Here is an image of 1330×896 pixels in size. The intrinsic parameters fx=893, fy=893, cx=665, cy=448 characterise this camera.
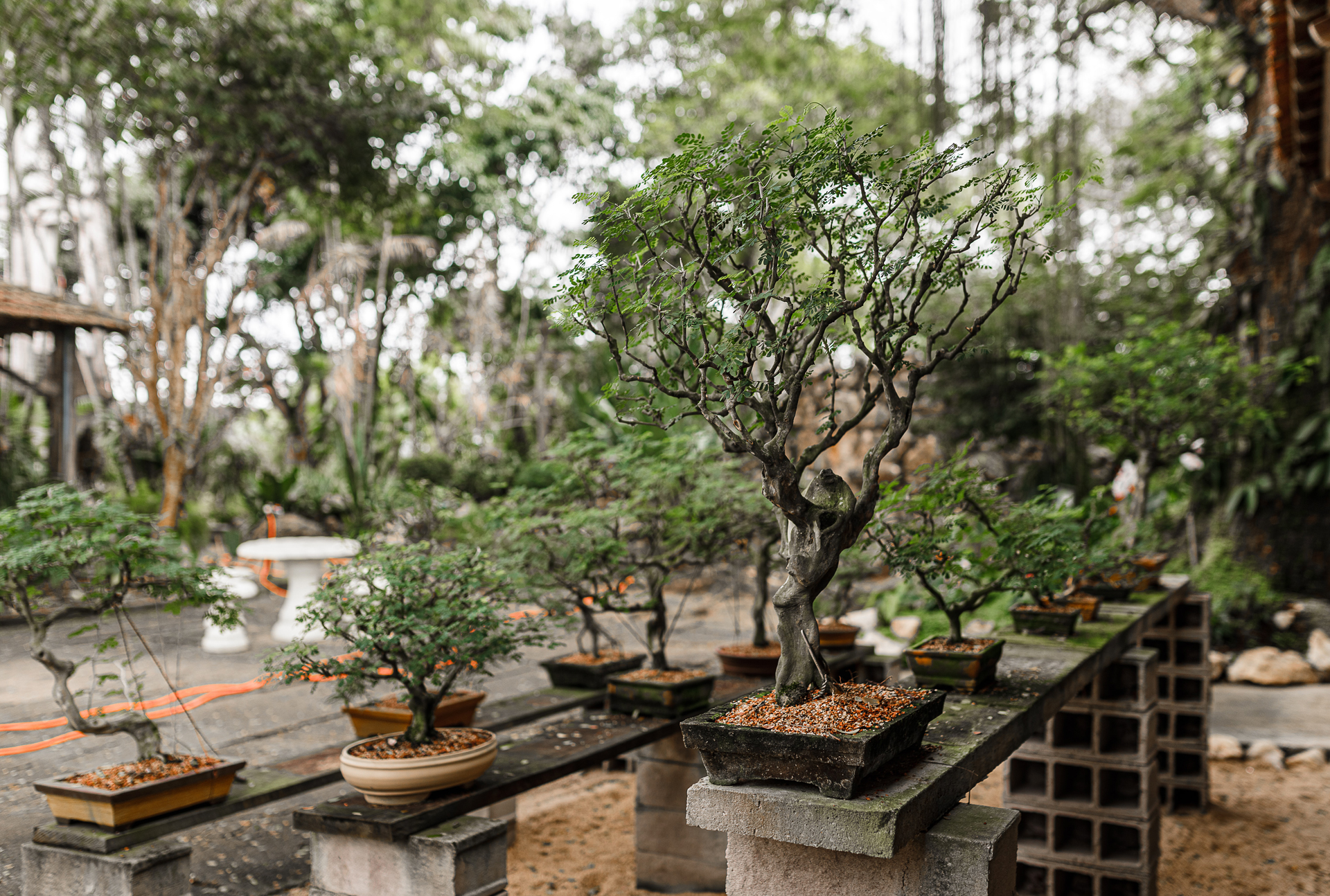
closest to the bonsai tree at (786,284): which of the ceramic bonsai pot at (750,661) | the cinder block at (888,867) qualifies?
the cinder block at (888,867)

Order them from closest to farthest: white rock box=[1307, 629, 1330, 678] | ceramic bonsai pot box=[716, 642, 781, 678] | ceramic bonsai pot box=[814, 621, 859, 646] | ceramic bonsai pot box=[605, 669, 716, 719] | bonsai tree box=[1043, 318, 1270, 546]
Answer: ceramic bonsai pot box=[605, 669, 716, 719] < ceramic bonsai pot box=[716, 642, 781, 678] < ceramic bonsai pot box=[814, 621, 859, 646] < bonsai tree box=[1043, 318, 1270, 546] < white rock box=[1307, 629, 1330, 678]

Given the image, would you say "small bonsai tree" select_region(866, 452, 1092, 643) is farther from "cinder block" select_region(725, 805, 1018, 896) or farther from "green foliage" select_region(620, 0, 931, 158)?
"green foliage" select_region(620, 0, 931, 158)

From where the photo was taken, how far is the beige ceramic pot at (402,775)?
2.54 metres

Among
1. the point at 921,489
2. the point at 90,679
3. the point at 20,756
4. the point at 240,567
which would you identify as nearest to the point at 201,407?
the point at 240,567

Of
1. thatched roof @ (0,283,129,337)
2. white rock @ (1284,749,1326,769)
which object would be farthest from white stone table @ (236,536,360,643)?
white rock @ (1284,749,1326,769)

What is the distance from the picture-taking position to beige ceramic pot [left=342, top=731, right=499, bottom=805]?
254cm

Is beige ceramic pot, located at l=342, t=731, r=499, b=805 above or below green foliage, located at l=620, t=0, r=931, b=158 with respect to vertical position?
below

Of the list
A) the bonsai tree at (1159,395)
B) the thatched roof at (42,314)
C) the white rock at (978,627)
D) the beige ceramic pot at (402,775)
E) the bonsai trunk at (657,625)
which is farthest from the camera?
the thatched roof at (42,314)

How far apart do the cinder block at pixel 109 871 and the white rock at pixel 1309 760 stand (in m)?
6.66

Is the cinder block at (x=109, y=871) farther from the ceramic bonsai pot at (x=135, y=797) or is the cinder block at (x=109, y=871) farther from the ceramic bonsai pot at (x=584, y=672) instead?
the ceramic bonsai pot at (x=584, y=672)

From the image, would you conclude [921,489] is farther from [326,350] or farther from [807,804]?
[326,350]

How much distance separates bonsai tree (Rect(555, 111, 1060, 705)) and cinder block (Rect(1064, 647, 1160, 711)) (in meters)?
2.55

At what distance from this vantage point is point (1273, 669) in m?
7.46

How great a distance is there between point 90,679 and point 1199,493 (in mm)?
9781
